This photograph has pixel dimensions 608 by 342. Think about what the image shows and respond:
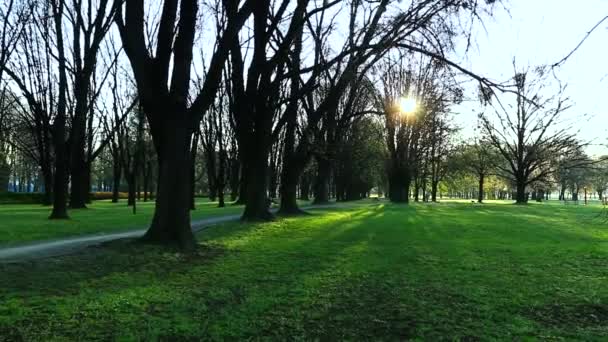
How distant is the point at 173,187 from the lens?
1139 centimetres

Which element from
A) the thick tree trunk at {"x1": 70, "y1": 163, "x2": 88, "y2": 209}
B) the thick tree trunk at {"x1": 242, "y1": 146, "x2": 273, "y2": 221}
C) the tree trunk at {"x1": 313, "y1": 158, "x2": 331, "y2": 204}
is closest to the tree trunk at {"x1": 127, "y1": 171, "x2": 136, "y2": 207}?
the thick tree trunk at {"x1": 70, "y1": 163, "x2": 88, "y2": 209}

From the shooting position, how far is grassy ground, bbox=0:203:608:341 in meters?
6.00

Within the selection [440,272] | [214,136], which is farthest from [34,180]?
[440,272]

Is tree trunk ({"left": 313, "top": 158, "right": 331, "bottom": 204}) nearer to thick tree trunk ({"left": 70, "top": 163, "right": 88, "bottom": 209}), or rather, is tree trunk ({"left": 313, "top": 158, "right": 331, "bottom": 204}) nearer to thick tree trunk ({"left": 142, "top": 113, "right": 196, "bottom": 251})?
thick tree trunk ({"left": 70, "top": 163, "right": 88, "bottom": 209})

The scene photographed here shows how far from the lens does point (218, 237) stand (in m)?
14.7

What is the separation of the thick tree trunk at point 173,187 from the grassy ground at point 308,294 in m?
0.74

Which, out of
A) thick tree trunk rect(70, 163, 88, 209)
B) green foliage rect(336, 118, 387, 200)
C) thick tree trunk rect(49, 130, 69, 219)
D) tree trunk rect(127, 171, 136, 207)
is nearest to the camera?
thick tree trunk rect(49, 130, 69, 219)

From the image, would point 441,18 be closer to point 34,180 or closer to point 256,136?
point 256,136

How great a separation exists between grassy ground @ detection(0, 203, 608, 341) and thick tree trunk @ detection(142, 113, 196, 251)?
0.74 m

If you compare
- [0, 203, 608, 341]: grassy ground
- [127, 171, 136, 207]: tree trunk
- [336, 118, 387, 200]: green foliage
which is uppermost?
[336, 118, 387, 200]: green foliage

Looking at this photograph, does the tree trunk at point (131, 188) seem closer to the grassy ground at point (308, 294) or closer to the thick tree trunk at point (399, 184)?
the thick tree trunk at point (399, 184)

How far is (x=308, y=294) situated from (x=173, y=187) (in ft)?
15.9

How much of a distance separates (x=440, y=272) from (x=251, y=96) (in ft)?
35.9

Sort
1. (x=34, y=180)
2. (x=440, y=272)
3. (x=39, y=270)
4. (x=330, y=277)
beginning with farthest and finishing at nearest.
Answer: (x=34, y=180) → (x=440, y=272) → (x=330, y=277) → (x=39, y=270)
